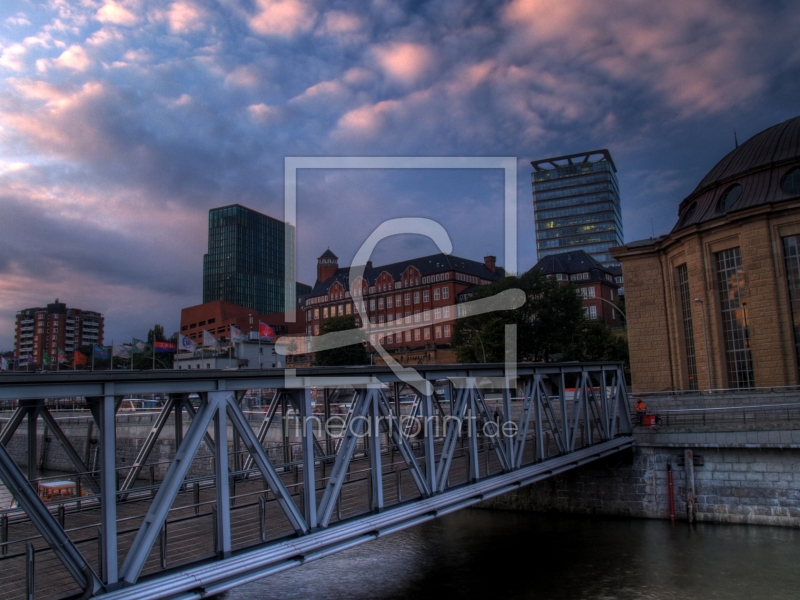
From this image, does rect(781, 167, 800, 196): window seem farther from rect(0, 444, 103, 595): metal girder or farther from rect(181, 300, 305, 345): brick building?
rect(181, 300, 305, 345): brick building

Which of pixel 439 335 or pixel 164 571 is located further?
pixel 439 335

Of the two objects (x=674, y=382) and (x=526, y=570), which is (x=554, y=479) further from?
(x=674, y=382)

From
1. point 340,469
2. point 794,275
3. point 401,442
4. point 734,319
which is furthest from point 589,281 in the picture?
point 340,469

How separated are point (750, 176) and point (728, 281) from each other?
6820 mm

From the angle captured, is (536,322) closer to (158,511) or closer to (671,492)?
(671,492)

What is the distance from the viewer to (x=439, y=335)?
348ft

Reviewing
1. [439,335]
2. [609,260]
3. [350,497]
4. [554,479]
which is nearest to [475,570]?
[350,497]

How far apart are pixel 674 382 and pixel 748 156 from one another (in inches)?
616

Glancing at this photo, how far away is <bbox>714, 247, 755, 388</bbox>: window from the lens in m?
38.3

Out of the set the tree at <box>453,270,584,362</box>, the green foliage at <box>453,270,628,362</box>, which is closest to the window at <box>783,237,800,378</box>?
the green foliage at <box>453,270,628,362</box>

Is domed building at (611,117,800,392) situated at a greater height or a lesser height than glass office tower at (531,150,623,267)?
lesser

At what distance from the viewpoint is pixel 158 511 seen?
9242 millimetres

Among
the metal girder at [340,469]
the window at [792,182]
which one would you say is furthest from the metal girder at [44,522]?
the window at [792,182]

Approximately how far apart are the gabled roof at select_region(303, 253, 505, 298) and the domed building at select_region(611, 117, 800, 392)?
63.1 m
